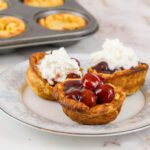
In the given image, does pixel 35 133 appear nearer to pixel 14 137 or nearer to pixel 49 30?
pixel 14 137

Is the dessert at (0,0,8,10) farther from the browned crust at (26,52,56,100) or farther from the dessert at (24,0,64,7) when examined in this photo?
the browned crust at (26,52,56,100)

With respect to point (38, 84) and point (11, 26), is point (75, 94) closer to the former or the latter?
point (38, 84)

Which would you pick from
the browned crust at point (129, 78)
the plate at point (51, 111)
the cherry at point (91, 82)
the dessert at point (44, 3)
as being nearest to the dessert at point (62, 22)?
the dessert at point (44, 3)

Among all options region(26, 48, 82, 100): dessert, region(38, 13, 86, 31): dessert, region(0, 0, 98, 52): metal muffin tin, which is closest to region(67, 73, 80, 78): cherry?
region(26, 48, 82, 100): dessert

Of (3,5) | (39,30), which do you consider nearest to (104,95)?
(39,30)

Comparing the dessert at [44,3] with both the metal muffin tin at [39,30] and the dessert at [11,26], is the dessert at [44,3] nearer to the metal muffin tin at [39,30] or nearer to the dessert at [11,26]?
the metal muffin tin at [39,30]

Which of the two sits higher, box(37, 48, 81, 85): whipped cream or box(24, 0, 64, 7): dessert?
box(37, 48, 81, 85): whipped cream
